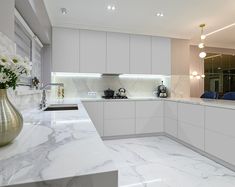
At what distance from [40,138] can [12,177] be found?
0.38 metres

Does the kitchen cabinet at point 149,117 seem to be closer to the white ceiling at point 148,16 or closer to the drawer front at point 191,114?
the drawer front at point 191,114

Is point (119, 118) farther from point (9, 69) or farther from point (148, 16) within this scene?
point (9, 69)

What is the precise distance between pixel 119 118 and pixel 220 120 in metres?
1.84

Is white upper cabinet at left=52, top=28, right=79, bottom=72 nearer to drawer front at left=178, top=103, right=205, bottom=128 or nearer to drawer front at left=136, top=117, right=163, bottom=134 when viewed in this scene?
drawer front at left=136, top=117, right=163, bottom=134

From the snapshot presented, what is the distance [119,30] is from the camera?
3686 millimetres

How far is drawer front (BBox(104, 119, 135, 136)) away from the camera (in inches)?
136

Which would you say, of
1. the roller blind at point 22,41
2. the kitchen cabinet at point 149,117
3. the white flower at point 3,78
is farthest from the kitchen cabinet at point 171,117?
the white flower at point 3,78

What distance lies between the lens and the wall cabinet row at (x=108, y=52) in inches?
136

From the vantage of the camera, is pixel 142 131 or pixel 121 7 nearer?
pixel 121 7

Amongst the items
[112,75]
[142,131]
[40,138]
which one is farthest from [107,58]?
[40,138]

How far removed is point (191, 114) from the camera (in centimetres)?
278

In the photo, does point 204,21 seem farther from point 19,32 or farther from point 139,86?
point 19,32

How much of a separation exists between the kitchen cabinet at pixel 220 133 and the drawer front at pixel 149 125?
1303 mm

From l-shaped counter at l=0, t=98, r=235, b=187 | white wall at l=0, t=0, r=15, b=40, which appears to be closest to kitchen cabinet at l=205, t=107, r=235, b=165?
l-shaped counter at l=0, t=98, r=235, b=187
